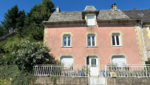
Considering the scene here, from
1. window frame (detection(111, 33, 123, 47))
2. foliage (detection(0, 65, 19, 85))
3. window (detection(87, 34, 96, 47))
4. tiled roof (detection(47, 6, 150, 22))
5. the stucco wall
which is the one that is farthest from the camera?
the stucco wall

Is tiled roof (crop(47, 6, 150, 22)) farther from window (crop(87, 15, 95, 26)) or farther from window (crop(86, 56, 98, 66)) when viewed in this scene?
window (crop(86, 56, 98, 66))

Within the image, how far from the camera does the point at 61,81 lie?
8.08 metres

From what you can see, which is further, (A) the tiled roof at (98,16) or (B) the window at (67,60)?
(A) the tiled roof at (98,16)

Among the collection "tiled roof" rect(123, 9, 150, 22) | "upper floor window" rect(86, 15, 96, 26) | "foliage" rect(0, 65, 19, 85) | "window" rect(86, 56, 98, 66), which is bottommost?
"foliage" rect(0, 65, 19, 85)

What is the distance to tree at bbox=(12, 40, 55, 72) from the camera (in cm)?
891

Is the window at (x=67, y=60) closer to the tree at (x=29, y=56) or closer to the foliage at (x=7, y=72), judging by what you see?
the tree at (x=29, y=56)

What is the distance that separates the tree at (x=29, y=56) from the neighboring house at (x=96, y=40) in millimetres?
2541

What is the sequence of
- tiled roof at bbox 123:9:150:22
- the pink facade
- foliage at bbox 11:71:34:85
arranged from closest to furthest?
foliage at bbox 11:71:34:85
the pink facade
tiled roof at bbox 123:9:150:22

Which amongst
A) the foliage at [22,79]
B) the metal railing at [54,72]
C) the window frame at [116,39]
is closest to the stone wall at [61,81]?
the metal railing at [54,72]

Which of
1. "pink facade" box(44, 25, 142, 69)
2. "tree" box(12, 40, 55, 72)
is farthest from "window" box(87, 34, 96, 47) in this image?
"tree" box(12, 40, 55, 72)

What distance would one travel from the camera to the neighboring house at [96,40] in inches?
470

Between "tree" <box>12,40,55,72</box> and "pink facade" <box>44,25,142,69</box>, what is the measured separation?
8.36 feet

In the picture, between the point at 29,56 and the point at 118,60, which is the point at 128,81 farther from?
the point at 29,56

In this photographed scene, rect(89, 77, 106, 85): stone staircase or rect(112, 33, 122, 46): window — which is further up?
rect(112, 33, 122, 46): window
